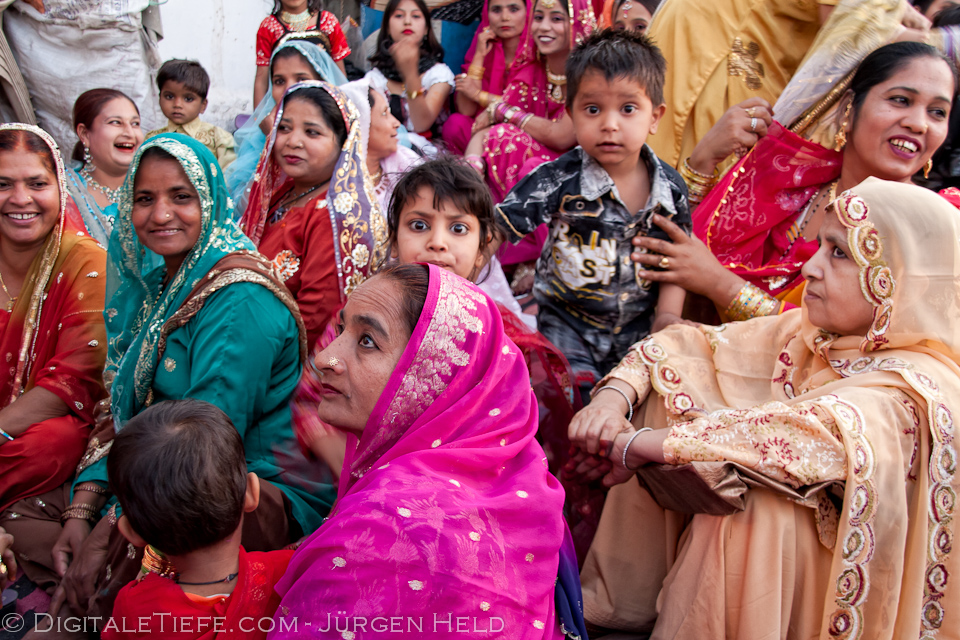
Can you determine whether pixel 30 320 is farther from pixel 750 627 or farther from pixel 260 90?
pixel 260 90

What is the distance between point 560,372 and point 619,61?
4.00 feet

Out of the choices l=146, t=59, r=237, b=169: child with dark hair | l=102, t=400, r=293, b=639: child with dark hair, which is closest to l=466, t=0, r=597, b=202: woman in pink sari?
l=146, t=59, r=237, b=169: child with dark hair

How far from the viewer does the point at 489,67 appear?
5.49 metres

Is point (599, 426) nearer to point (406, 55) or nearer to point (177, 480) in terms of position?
point (177, 480)

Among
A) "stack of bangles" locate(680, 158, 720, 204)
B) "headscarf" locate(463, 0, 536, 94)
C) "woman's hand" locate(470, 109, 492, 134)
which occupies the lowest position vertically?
"stack of bangles" locate(680, 158, 720, 204)

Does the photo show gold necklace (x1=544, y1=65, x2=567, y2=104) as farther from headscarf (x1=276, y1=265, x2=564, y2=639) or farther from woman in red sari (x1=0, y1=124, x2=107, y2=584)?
headscarf (x1=276, y1=265, x2=564, y2=639)

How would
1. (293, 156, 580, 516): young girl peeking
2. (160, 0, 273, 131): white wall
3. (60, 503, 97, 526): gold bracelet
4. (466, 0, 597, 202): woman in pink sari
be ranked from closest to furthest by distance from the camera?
(60, 503, 97, 526): gold bracelet → (293, 156, 580, 516): young girl peeking → (466, 0, 597, 202): woman in pink sari → (160, 0, 273, 131): white wall

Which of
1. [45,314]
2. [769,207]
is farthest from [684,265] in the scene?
[45,314]

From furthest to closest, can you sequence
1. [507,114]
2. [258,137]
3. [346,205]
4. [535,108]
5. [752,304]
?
[258,137], [535,108], [507,114], [346,205], [752,304]

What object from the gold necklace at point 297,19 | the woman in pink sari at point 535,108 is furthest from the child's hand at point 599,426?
the gold necklace at point 297,19

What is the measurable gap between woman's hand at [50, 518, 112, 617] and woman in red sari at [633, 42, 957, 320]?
2205 millimetres

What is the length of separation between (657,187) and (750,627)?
172 cm

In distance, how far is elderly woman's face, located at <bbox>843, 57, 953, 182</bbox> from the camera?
104 inches

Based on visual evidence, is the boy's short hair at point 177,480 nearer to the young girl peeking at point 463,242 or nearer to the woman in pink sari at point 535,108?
the young girl peeking at point 463,242
